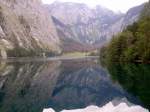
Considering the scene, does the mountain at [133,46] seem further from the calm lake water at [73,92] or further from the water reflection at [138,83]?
the water reflection at [138,83]

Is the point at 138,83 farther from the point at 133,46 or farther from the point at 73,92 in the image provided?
the point at 133,46

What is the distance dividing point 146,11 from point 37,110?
117537mm

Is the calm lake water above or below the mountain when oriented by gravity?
below

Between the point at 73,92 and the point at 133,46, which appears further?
the point at 133,46

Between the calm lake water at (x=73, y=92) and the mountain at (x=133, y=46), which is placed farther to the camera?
the mountain at (x=133, y=46)

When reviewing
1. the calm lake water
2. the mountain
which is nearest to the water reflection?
the calm lake water

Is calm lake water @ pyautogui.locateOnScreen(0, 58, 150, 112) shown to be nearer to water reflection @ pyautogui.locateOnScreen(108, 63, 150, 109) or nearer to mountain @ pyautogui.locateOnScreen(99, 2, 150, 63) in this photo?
water reflection @ pyautogui.locateOnScreen(108, 63, 150, 109)

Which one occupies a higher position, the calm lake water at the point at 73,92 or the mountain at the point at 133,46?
the mountain at the point at 133,46

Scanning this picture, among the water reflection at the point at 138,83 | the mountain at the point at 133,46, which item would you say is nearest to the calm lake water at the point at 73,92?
the water reflection at the point at 138,83

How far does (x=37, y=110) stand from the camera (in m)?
30.5

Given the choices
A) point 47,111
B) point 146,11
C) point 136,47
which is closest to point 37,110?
point 47,111

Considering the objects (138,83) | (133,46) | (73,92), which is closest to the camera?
(138,83)

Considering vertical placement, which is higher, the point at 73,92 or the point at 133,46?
the point at 133,46

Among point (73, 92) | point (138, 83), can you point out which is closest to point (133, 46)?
point (73, 92)
